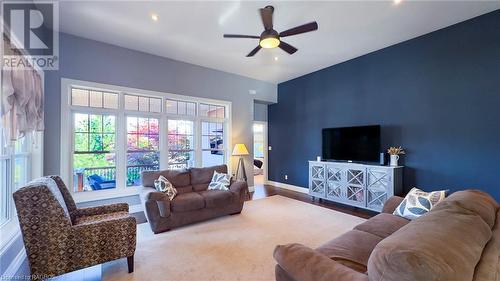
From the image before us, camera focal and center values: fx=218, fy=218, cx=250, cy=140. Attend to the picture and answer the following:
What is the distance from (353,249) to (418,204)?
122 centimetres

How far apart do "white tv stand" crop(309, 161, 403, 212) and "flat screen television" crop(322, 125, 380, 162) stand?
0.79 ft

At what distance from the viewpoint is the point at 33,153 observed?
3365 mm

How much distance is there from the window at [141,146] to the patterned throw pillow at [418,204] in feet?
14.7

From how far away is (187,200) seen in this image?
11.5 feet

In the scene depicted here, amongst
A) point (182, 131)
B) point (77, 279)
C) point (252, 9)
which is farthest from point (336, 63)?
point (77, 279)

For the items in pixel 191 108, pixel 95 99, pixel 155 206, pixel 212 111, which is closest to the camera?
A: pixel 155 206

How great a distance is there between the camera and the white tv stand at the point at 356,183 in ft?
13.0

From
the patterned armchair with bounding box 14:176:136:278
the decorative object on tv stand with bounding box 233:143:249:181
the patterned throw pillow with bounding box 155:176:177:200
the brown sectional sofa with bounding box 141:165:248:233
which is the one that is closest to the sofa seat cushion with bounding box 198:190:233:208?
A: the brown sectional sofa with bounding box 141:165:248:233

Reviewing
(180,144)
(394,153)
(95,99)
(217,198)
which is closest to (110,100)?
(95,99)

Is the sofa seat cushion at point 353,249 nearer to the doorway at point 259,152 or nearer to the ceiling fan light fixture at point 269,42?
the ceiling fan light fixture at point 269,42

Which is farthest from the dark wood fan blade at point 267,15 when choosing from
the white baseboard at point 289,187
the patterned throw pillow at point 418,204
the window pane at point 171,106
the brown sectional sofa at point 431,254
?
the white baseboard at point 289,187

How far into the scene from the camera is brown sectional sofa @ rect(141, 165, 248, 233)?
3.26m

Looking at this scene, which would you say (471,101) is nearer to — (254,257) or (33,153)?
(254,257)

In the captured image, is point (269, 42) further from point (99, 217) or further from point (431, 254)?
point (99, 217)
